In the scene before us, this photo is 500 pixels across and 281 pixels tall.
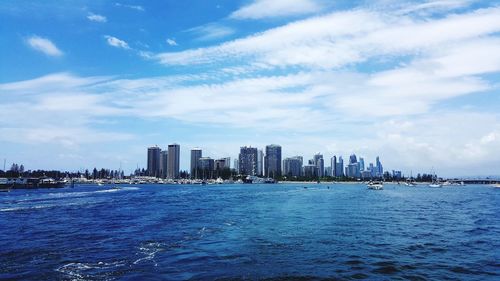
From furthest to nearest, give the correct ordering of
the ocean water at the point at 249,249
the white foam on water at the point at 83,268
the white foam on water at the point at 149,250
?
the white foam on water at the point at 149,250, the ocean water at the point at 249,249, the white foam on water at the point at 83,268

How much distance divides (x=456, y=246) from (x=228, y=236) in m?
20.1

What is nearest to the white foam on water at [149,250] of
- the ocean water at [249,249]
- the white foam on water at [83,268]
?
the ocean water at [249,249]

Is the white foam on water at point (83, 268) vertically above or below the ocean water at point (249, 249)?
above

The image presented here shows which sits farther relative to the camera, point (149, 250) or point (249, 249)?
point (249, 249)

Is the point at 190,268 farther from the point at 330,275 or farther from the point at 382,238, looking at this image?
the point at 382,238

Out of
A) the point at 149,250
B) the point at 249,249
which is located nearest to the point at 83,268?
the point at 149,250

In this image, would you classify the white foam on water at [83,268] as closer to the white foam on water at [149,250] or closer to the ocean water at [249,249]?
the ocean water at [249,249]

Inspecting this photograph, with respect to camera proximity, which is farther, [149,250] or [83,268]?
[149,250]

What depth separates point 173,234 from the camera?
40.8m

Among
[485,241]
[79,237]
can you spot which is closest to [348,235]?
[485,241]

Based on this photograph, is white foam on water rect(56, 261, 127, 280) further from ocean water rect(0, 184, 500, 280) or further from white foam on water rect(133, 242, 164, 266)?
white foam on water rect(133, 242, 164, 266)

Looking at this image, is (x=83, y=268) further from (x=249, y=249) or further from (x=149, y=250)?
(x=249, y=249)

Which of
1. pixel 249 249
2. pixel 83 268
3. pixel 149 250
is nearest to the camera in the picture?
pixel 83 268

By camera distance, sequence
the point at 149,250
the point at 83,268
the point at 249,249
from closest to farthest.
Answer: the point at 83,268 < the point at 149,250 < the point at 249,249
